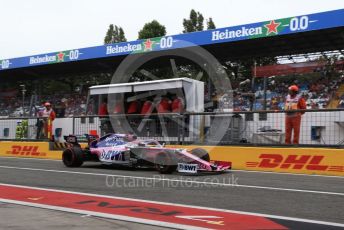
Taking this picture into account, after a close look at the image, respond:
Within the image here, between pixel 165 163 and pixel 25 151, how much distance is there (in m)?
10.1

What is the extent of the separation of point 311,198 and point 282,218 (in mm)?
1792

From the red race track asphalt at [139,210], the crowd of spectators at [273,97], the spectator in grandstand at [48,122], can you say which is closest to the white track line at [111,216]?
the red race track asphalt at [139,210]

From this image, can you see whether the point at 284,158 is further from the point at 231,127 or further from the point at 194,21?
the point at 194,21

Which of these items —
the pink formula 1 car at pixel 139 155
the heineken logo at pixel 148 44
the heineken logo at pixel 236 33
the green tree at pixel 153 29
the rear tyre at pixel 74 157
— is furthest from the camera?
the green tree at pixel 153 29

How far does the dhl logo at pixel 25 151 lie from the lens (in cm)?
1930

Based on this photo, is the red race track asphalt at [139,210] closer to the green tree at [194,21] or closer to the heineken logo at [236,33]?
the heineken logo at [236,33]

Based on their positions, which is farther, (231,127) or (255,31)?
(255,31)

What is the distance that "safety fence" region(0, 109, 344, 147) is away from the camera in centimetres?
1245

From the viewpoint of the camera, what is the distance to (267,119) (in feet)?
44.5

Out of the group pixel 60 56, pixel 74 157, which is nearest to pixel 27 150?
pixel 74 157

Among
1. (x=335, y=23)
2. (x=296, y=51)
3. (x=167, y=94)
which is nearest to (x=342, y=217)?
(x=167, y=94)

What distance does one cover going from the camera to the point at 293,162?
12.6m

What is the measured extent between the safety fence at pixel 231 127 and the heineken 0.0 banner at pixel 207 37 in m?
7.43

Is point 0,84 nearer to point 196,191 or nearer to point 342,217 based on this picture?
point 196,191
